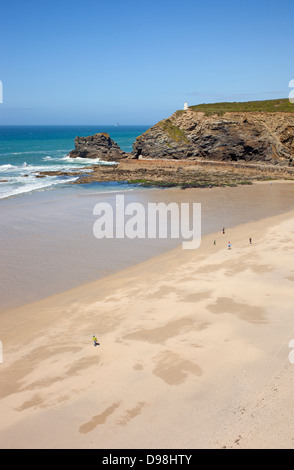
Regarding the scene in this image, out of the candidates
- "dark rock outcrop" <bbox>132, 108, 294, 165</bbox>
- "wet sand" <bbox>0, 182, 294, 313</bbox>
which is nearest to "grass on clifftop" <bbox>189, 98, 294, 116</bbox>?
"dark rock outcrop" <bbox>132, 108, 294, 165</bbox>

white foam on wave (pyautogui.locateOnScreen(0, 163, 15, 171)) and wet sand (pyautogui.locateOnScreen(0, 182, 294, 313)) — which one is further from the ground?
white foam on wave (pyautogui.locateOnScreen(0, 163, 15, 171))

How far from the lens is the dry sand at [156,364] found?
7.57 m

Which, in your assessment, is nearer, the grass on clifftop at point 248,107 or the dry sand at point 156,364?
the dry sand at point 156,364

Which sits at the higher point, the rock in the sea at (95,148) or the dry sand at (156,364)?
the rock in the sea at (95,148)

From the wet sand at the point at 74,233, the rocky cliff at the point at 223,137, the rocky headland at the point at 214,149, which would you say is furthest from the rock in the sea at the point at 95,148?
the wet sand at the point at 74,233

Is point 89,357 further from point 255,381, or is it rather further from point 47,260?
point 47,260

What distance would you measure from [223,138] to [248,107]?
34.1 ft

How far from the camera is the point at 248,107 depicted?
5612 centimetres

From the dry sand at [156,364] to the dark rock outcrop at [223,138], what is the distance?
36.2 m

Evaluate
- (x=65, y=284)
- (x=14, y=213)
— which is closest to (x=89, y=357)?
(x=65, y=284)

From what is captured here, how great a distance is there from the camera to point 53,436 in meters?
7.60

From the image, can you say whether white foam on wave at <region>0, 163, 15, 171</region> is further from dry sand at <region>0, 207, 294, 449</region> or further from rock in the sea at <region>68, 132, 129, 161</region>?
dry sand at <region>0, 207, 294, 449</region>

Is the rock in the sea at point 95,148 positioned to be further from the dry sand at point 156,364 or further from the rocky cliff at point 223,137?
the dry sand at point 156,364

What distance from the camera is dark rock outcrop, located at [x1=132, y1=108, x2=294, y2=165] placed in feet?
158
